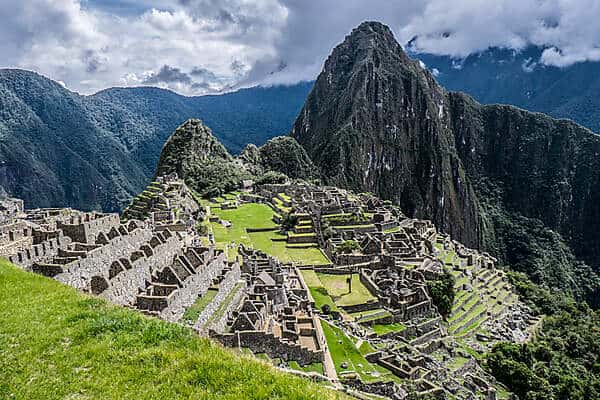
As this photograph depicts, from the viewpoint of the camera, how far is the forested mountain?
83.4 metres

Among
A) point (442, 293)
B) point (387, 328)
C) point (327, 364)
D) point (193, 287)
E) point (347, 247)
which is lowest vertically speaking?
point (387, 328)

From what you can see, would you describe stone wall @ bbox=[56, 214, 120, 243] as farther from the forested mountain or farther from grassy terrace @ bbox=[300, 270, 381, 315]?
the forested mountain

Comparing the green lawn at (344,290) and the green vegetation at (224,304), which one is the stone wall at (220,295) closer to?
the green vegetation at (224,304)

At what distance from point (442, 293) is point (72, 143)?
286 ft

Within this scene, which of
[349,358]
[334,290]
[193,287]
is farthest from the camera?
[334,290]

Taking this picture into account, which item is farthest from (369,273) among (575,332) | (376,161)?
(376,161)

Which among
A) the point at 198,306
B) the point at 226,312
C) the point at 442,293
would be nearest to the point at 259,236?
the point at 442,293

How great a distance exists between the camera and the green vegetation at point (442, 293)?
115ft

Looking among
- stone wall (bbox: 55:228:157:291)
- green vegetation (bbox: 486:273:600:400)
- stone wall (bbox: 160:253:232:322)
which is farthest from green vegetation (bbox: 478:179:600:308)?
stone wall (bbox: 55:228:157:291)

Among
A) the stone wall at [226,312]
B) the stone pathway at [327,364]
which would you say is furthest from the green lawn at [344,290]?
the stone wall at [226,312]

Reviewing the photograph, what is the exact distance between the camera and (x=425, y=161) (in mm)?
171875

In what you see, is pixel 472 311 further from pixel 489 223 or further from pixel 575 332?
pixel 489 223

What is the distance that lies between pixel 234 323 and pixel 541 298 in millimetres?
47338

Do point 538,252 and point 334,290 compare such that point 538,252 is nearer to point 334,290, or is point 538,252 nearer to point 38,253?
point 334,290
